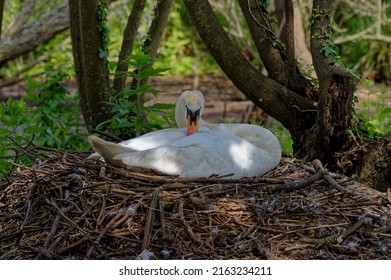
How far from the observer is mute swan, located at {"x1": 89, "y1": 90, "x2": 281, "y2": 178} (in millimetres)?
5625

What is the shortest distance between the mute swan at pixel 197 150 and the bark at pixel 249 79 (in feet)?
1.69

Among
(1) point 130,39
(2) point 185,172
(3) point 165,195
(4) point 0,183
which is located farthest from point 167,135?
(1) point 130,39

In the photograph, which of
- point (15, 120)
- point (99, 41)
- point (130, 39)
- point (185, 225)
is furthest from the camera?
point (130, 39)

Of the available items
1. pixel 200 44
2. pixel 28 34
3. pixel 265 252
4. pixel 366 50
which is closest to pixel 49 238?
pixel 265 252

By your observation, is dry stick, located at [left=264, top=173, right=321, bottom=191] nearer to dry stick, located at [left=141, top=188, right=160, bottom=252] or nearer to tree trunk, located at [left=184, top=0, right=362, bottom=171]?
dry stick, located at [left=141, top=188, right=160, bottom=252]

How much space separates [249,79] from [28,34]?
20.0ft

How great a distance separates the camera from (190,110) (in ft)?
21.1

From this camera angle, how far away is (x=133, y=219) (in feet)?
16.6

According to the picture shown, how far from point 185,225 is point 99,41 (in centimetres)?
299

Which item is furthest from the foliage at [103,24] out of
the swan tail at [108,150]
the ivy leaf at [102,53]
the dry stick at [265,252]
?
the dry stick at [265,252]

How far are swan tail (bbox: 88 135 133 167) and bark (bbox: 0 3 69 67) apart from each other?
623cm

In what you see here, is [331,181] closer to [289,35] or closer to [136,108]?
[289,35]

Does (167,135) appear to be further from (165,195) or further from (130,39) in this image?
(130,39)

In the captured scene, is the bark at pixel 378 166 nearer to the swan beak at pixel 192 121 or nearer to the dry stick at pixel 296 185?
the dry stick at pixel 296 185
